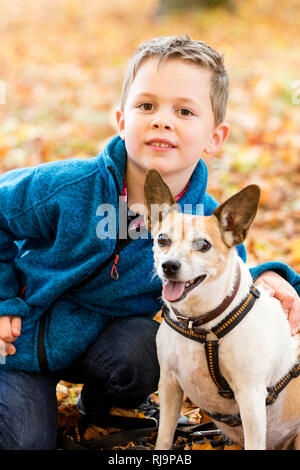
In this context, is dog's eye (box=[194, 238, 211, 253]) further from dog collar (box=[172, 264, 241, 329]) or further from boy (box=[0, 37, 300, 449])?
boy (box=[0, 37, 300, 449])

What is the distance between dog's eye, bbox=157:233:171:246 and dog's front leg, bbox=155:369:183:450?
58 centimetres

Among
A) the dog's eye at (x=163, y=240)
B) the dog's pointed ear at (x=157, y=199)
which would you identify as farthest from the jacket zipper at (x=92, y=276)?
the dog's eye at (x=163, y=240)

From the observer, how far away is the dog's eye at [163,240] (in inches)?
83.3

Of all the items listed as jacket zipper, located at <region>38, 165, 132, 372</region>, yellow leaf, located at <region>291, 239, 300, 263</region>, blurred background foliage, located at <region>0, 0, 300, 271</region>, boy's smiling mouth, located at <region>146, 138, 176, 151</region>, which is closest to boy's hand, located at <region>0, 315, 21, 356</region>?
jacket zipper, located at <region>38, 165, 132, 372</region>

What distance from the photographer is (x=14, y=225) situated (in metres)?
2.57

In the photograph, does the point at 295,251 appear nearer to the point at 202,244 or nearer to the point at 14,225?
the point at 202,244

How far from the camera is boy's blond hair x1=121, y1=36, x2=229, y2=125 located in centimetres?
245

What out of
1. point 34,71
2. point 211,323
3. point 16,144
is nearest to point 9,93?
point 34,71

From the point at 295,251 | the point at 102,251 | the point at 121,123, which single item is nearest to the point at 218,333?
the point at 102,251

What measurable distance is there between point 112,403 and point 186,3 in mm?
11606

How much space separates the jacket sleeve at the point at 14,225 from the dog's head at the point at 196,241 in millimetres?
663

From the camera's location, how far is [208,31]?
11695mm

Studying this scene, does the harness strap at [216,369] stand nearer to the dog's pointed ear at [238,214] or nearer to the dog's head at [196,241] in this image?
the dog's head at [196,241]
